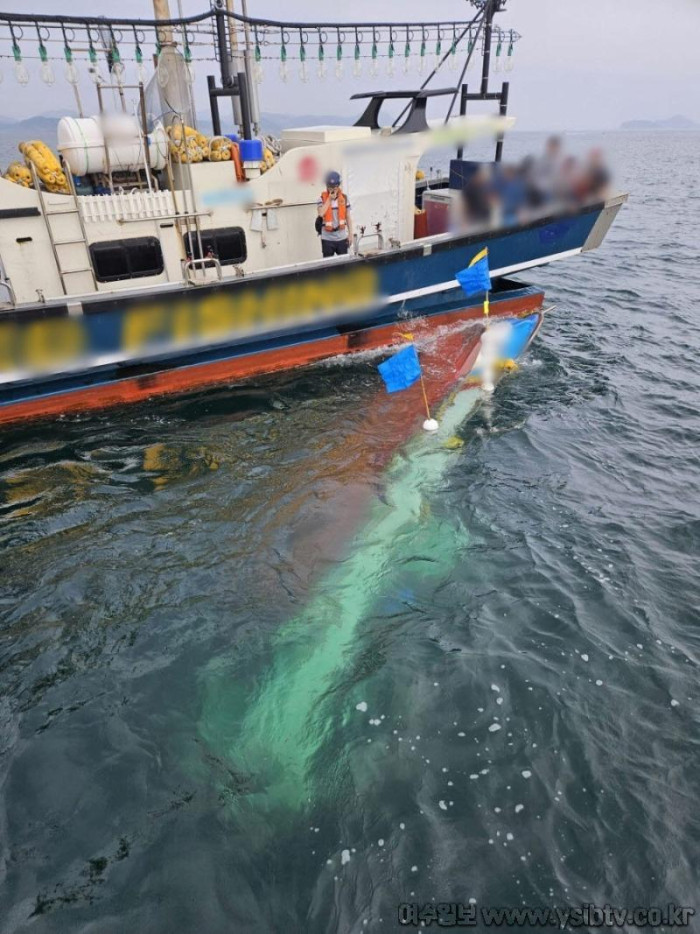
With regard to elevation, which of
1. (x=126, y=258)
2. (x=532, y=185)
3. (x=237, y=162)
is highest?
(x=237, y=162)

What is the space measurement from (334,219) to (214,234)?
1989 millimetres

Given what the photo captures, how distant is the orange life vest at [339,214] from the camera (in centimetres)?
1020

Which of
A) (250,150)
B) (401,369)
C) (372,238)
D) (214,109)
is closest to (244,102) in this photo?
(250,150)

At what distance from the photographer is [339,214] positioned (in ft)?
33.8

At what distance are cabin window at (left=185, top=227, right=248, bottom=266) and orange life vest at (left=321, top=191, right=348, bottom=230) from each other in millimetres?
1394

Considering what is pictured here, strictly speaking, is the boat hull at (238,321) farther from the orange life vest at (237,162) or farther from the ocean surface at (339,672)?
the orange life vest at (237,162)

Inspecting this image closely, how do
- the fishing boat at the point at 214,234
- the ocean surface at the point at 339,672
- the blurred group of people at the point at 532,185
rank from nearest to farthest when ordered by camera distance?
the ocean surface at the point at 339,672
the fishing boat at the point at 214,234
the blurred group of people at the point at 532,185

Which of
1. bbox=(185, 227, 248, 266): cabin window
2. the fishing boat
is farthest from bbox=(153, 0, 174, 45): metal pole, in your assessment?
bbox=(185, 227, 248, 266): cabin window

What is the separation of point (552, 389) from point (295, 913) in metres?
8.62

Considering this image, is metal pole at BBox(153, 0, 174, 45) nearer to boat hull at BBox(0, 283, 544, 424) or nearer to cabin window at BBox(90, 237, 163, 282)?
cabin window at BBox(90, 237, 163, 282)

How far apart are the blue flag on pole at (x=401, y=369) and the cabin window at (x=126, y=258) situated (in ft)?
13.1

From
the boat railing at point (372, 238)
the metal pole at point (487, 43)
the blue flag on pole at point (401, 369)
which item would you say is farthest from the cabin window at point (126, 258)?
the metal pole at point (487, 43)

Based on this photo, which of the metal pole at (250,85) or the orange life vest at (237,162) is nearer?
the orange life vest at (237,162)

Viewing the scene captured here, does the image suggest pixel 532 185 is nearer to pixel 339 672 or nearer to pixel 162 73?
pixel 162 73
